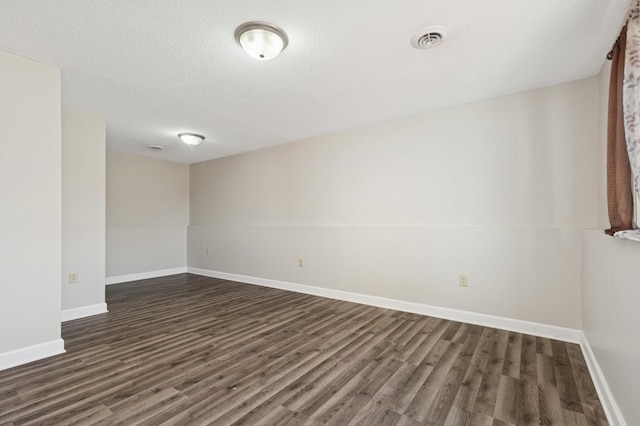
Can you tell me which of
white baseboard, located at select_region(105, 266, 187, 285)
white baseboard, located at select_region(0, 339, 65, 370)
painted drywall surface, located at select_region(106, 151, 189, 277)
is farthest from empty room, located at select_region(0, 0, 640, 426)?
painted drywall surface, located at select_region(106, 151, 189, 277)

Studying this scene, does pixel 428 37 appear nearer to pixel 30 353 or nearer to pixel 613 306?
pixel 613 306

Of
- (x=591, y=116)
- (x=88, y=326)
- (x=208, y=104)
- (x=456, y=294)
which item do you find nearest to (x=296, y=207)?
(x=208, y=104)

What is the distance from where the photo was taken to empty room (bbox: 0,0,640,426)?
1730 millimetres

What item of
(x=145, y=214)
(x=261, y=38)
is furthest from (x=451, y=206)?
(x=145, y=214)

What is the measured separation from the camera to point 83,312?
3377 millimetres

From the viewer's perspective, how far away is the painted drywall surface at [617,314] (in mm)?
1366

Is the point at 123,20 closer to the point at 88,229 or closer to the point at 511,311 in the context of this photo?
the point at 88,229

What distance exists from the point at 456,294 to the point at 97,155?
4.58 metres

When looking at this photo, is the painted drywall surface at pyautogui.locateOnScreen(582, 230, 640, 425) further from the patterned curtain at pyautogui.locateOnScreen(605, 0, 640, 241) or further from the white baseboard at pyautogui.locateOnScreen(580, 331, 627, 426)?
the patterned curtain at pyautogui.locateOnScreen(605, 0, 640, 241)

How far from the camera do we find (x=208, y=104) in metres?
3.24

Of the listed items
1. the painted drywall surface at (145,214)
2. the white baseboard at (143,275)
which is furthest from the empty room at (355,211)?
the painted drywall surface at (145,214)

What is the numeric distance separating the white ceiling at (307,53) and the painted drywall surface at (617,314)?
1.45 m

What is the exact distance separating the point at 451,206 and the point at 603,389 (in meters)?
1.92

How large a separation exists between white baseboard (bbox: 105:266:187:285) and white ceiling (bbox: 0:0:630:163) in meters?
3.15
